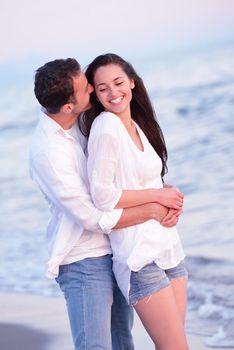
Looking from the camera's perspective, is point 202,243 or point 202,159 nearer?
point 202,243

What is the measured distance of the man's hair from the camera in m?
2.39

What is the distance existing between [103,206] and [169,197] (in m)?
0.19

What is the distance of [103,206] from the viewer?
2400 millimetres

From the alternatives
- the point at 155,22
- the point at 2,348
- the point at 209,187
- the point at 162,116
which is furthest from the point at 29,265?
the point at 155,22

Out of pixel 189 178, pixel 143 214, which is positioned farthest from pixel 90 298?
pixel 189 178

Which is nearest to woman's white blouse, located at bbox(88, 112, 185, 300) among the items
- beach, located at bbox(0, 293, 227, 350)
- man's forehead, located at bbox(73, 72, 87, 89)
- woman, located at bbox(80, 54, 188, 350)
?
woman, located at bbox(80, 54, 188, 350)

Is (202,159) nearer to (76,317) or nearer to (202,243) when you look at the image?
(202,243)

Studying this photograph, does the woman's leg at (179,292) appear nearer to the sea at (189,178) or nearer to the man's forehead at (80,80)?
the man's forehead at (80,80)

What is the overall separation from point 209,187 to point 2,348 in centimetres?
301

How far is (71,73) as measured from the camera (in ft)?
7.89

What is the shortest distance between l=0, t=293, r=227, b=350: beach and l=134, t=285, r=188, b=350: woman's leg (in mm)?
1101

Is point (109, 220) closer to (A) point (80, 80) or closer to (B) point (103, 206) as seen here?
(B) point (103, 206)

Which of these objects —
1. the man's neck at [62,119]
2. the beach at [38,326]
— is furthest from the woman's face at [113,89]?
the beach at [38,326]

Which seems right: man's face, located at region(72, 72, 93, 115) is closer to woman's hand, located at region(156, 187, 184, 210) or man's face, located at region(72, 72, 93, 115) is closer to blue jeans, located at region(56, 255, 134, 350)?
woman's hand, located at region(156, 187, 184, 210)
